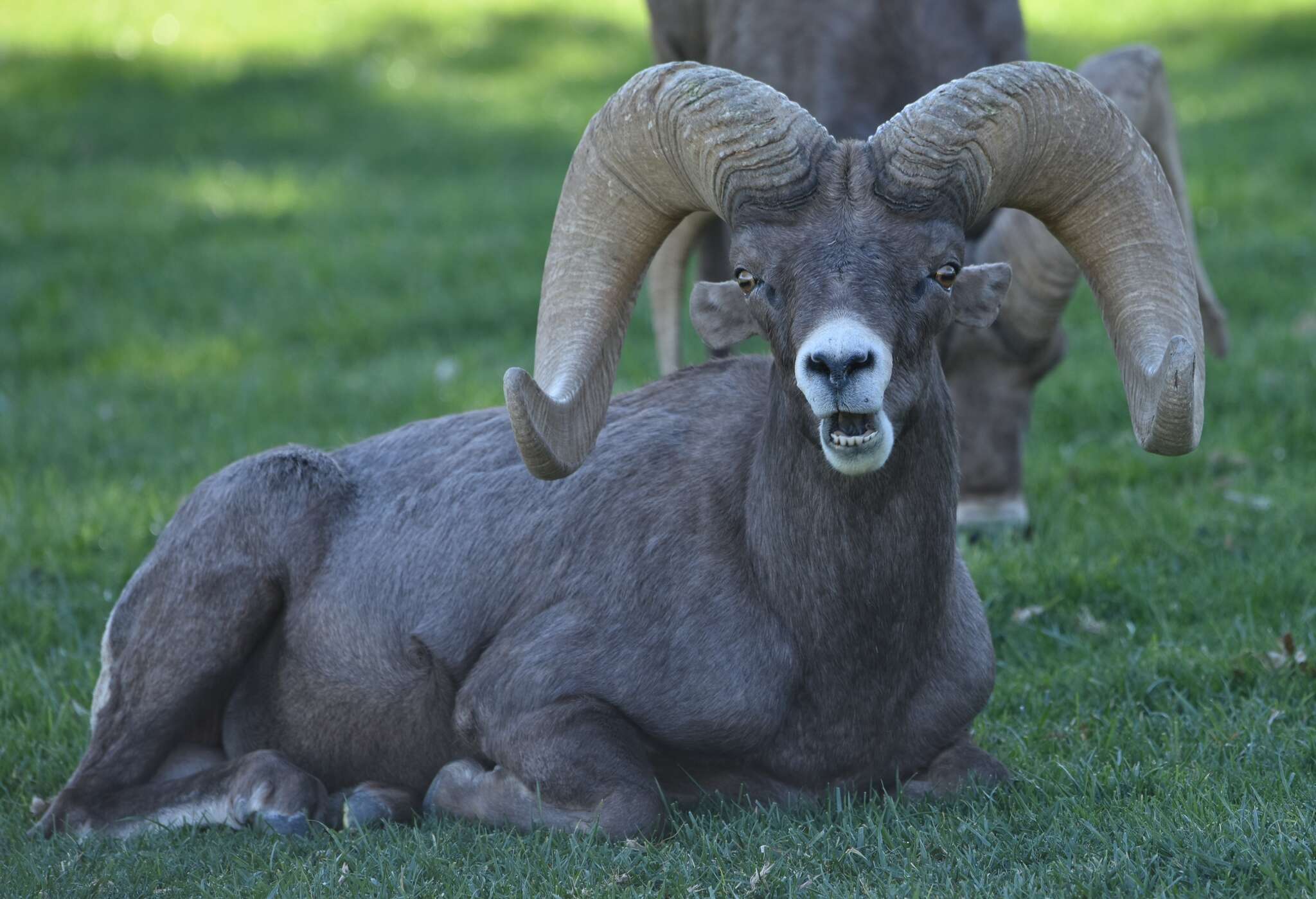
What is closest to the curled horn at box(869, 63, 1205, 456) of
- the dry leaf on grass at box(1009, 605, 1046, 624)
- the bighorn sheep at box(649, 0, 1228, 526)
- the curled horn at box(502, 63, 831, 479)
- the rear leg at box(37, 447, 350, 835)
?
the curled horn at box(502, 63, 831, 479)

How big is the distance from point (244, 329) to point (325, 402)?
2005 mm

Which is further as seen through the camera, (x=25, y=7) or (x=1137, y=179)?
(x=25, y=7)

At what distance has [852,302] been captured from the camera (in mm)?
4125

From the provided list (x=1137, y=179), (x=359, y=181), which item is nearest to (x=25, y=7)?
(x=359, y=181)

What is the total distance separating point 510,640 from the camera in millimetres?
4961

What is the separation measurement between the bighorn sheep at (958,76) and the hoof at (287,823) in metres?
3.18

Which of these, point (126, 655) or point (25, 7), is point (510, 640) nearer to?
point (126, 655)

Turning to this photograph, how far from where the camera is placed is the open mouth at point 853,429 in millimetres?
4086

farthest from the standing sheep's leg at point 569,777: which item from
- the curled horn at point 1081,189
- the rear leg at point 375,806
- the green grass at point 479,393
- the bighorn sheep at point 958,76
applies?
the bighorn sheep at point 958,76

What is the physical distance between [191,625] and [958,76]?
399 centimetres

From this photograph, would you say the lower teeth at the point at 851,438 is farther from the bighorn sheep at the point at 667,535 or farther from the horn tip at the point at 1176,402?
the horn tip at the point at 1176,402

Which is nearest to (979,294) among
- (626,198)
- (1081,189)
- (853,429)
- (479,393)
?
(1081,189)

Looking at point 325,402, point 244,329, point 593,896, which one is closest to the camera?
point 593,896

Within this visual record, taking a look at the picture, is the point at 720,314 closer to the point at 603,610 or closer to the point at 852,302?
the point at 852,302
